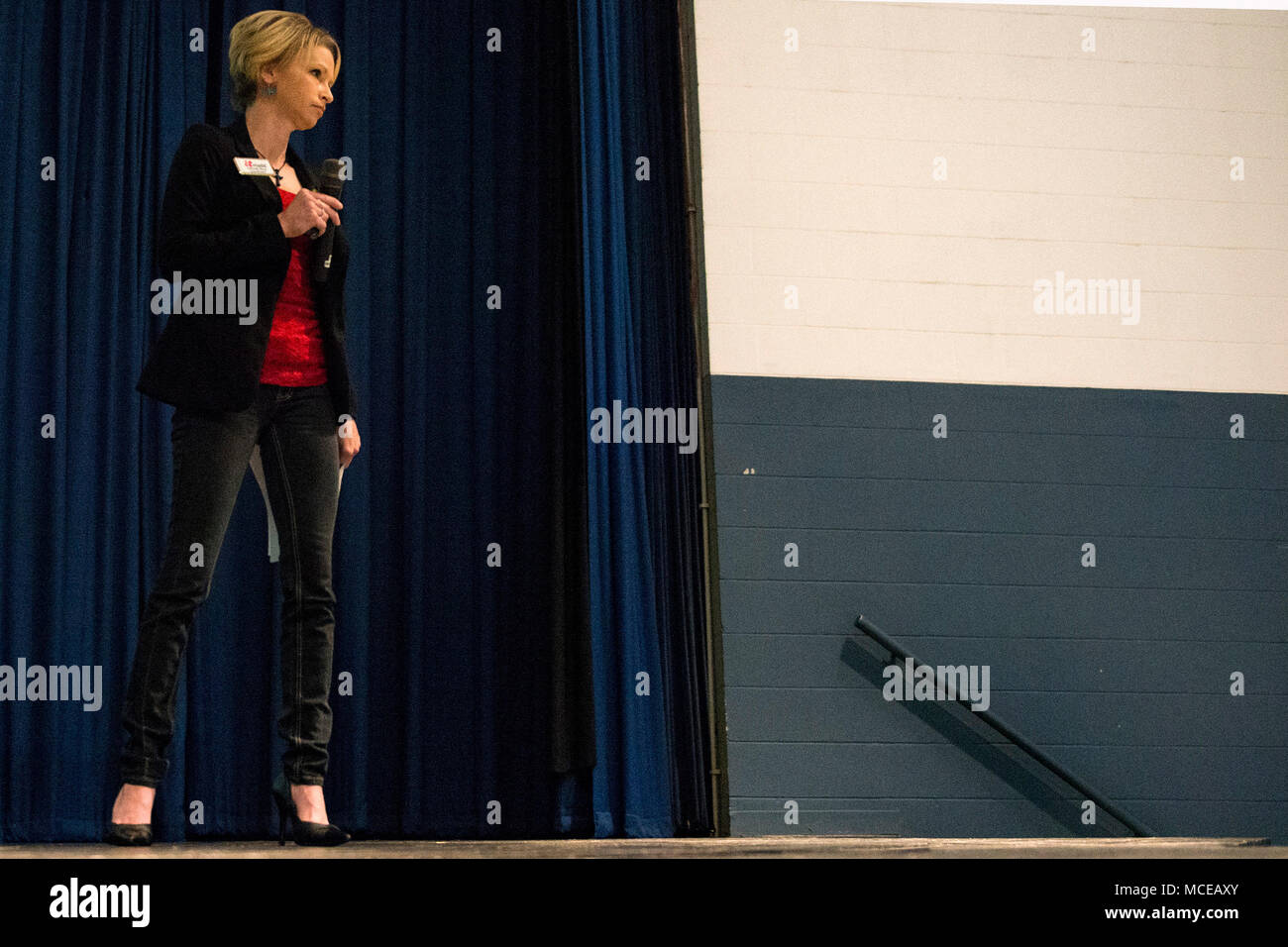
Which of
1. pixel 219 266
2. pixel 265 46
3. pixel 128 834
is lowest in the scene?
pixel 128 834

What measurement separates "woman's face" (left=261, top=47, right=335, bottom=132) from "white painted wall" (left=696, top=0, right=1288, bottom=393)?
6.28 feet

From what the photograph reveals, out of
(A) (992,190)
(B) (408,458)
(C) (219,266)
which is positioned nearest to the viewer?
(C) (219,266)

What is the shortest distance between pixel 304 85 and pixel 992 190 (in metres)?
2.63

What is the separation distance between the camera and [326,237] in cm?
238

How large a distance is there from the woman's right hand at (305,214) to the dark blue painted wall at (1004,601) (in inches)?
76.9

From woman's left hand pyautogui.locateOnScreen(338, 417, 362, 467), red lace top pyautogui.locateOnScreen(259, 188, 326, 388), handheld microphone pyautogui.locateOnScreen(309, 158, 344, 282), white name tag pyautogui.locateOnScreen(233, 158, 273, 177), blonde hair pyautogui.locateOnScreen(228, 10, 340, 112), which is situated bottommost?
woman's left hand pyautogui.locateOnScreen(338, 417, 362, 467)

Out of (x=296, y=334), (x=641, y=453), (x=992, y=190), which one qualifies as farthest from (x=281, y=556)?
(x=992, y=190)

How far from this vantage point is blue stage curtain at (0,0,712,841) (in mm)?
3602

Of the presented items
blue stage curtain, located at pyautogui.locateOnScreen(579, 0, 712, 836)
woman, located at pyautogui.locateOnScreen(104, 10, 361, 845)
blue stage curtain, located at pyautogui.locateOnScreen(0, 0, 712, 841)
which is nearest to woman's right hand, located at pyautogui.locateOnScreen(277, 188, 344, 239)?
woman, located at pyautogui.locateOnScreen(104, 10, 361, 845)

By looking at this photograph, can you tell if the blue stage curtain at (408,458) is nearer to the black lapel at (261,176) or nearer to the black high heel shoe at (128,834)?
the black lapel at (261,176)

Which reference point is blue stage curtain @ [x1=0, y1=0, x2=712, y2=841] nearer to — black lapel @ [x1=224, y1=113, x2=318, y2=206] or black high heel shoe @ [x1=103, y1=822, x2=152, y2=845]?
black lapel @ [x1=224, y1=113, x2=318, y2=206]

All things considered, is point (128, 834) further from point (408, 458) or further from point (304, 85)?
point (408, 458)

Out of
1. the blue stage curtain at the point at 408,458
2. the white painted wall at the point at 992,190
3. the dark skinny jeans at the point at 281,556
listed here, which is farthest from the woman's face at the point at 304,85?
the white painted wall at the point at 992,190

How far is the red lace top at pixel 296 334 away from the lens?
7.74ft
